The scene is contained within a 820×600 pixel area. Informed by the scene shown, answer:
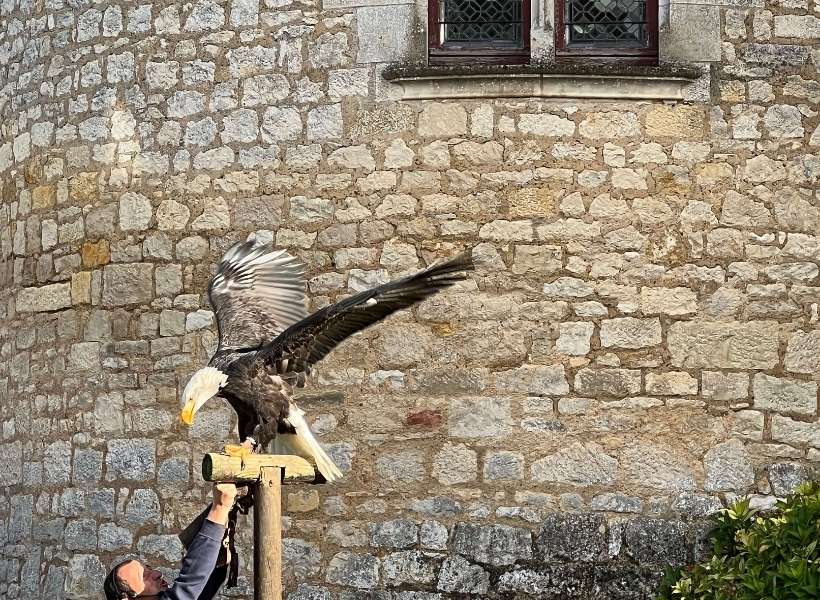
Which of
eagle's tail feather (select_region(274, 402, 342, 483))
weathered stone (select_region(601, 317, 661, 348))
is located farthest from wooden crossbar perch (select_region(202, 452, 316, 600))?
weathered stone (select_region(601, 317, 661, 348))

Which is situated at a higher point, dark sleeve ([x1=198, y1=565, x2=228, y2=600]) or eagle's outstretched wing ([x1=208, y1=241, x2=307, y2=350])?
eagle's outstretched wing ([x1=208, y1=241, x2=307, y2=350])

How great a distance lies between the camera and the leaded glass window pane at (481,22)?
812cm

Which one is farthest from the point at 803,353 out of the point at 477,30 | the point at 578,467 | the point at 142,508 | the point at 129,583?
the point at 129,583

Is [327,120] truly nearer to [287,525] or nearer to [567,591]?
[287,525]

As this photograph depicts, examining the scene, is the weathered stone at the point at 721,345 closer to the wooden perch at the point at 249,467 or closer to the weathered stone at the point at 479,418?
the weathered stone at the point at 479,418

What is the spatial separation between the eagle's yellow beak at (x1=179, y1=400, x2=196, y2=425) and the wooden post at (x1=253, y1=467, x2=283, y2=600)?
0.33 m

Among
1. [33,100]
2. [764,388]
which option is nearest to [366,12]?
[33,100]

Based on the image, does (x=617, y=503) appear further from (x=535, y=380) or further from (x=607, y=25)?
(x=607, y=25)

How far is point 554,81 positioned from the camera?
791cm

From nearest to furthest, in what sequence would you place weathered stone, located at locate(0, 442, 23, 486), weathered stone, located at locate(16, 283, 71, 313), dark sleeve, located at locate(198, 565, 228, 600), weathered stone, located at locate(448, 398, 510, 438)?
dark sleeve, located at locate(198, 565, 228, 600), weathered stone, located at locate(448, 398, 510, 438), weathered stone, located at locate(16, 283, 71, 313), weathered stone, located at locate(0, 442, 23, 486)

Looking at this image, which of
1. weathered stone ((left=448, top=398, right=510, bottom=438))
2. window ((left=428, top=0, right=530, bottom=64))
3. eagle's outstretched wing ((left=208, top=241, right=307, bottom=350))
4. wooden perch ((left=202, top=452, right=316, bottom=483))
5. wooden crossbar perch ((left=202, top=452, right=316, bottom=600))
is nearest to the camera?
wooden perch ((left=202, top=452, right=316, bottom=483))

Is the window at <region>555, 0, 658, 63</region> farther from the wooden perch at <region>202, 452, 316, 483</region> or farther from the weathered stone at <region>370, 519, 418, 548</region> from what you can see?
the wooden perch at <region>202, 452, 316, 483</region>

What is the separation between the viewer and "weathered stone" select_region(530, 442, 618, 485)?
7.77 meters

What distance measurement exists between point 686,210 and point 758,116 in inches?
24.8
